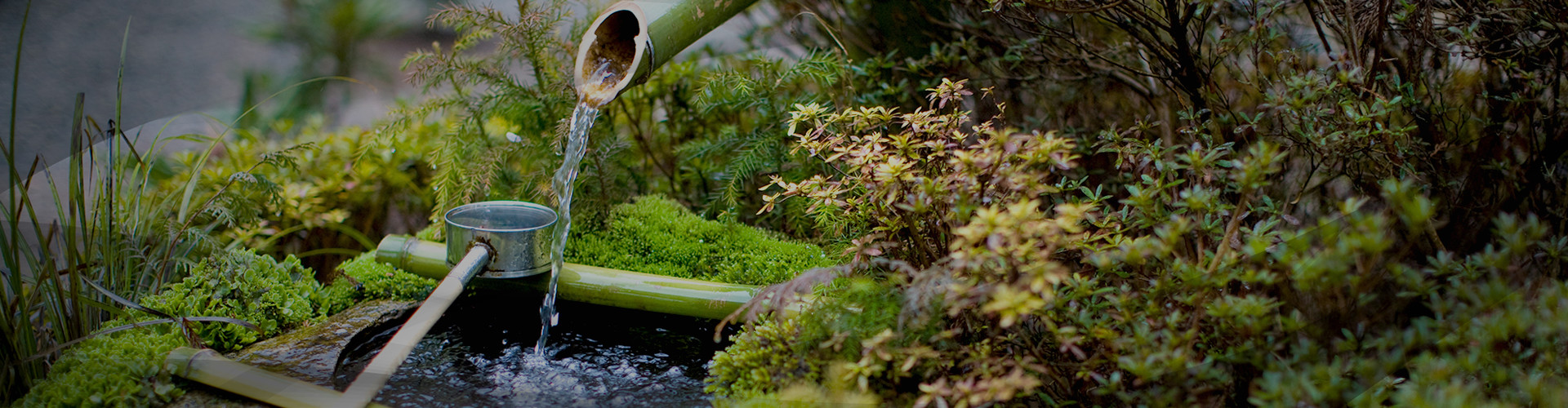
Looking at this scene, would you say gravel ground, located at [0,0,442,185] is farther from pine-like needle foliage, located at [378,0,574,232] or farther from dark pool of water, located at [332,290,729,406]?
dark pool of water, located at [332,290,729,406]

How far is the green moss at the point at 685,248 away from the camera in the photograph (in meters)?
2.85

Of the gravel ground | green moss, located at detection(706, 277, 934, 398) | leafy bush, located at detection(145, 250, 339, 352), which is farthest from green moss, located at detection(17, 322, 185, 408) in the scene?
the gravel ground

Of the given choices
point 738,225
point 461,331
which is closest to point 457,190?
point 461,331

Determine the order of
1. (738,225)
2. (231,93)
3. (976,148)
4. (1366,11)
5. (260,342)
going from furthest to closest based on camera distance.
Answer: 1. (231,93)
2. (738,225)
3. (260,342)
4. (1366,11)
5. (976,148)

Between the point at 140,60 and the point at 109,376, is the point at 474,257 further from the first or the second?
the point at 140,60

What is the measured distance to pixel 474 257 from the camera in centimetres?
248

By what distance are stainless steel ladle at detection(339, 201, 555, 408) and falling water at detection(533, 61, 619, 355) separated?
0.06 m

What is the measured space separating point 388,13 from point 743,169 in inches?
145

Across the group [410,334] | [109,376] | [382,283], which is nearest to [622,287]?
[410,334]

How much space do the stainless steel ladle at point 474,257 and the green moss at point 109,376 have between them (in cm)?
50

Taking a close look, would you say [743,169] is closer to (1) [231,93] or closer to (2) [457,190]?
(2) [457,190]

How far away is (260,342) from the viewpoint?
2.48 meters

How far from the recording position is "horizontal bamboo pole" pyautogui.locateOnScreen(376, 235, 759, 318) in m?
2.69

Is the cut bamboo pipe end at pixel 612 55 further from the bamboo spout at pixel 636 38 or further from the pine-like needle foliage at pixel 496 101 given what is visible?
the pine-like needle foliage at pixel 496 101
